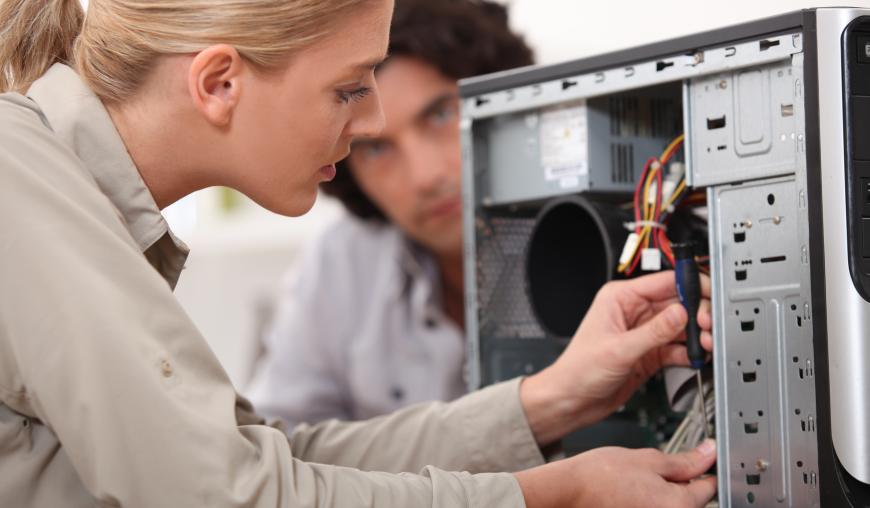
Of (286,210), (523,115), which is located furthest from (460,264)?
(286,210)

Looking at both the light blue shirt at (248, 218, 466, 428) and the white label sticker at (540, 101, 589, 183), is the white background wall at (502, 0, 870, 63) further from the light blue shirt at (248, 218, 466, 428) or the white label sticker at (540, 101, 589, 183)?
the light blue shirt at (248, 218, 466, 428)

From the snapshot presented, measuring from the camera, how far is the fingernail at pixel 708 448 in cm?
94

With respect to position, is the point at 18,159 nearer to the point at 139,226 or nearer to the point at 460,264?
the point at 139,226

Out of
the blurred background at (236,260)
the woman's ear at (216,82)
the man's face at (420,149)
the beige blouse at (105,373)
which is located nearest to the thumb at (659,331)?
the beige blouse at (105,373)

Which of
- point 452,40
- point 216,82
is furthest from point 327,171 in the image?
point 452,40

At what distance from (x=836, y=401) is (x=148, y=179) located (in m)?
0.61

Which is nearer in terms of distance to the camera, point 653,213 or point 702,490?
point 702,490

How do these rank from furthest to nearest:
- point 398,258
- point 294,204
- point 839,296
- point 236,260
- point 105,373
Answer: point 236,260 → point 398,258 → point 294,204 → point 839,296 → point 105,373

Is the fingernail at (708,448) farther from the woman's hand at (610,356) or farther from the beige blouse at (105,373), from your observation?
the beige blouse at (105,373)

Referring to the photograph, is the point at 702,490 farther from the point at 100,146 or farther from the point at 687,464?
the point at 100,146

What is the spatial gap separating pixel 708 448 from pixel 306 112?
0.48 m

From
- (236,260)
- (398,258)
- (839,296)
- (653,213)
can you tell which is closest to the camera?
(839,296)

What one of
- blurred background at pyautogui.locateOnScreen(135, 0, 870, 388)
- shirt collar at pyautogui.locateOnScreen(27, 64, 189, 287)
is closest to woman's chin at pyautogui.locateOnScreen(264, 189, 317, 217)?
shirt collar at pyautogui.locateOnScreen(27, 64, 189, 287)

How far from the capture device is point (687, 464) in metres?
0.92
